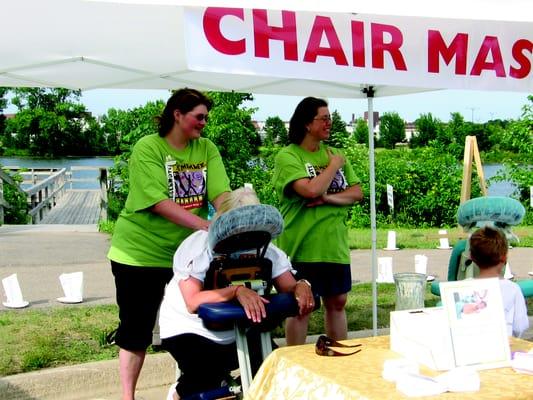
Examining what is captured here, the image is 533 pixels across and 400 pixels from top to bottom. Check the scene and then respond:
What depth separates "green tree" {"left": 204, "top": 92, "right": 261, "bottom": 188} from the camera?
11.7 meters

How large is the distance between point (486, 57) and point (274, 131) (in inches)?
471

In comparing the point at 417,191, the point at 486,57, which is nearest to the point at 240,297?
the point at 486,57

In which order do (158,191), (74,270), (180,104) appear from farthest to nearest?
(74,270), (180,104), (158,191)

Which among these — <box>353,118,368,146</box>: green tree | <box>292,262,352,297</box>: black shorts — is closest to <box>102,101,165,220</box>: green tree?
<box>353,118,368,146</box>: green tree

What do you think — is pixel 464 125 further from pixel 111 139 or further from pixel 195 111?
pixel 195 111

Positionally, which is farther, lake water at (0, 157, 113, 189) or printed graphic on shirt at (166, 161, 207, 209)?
lake water at (0, 157, 113, 189)

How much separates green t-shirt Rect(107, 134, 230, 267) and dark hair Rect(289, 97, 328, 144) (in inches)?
27.5

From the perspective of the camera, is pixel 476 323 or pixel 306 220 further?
pixel 306 220

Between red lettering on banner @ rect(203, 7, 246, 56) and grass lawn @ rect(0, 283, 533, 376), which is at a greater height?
Answer: red lettering on banner @ rect(203, 7, 246, 56)

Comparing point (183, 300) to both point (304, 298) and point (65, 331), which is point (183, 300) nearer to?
point (304, 298)

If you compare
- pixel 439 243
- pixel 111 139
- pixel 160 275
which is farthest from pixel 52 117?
pixel 160 275

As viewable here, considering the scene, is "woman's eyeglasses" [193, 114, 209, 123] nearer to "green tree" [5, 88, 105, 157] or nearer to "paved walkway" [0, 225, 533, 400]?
"paved walkway" [0, 225, 533, 400]

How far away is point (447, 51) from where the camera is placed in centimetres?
354

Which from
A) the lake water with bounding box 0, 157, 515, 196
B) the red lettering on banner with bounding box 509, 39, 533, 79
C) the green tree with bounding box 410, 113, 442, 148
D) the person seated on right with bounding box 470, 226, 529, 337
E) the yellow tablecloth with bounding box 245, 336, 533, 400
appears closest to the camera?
the yellow tablecloth with bounding box 245, 336, 533, 400
